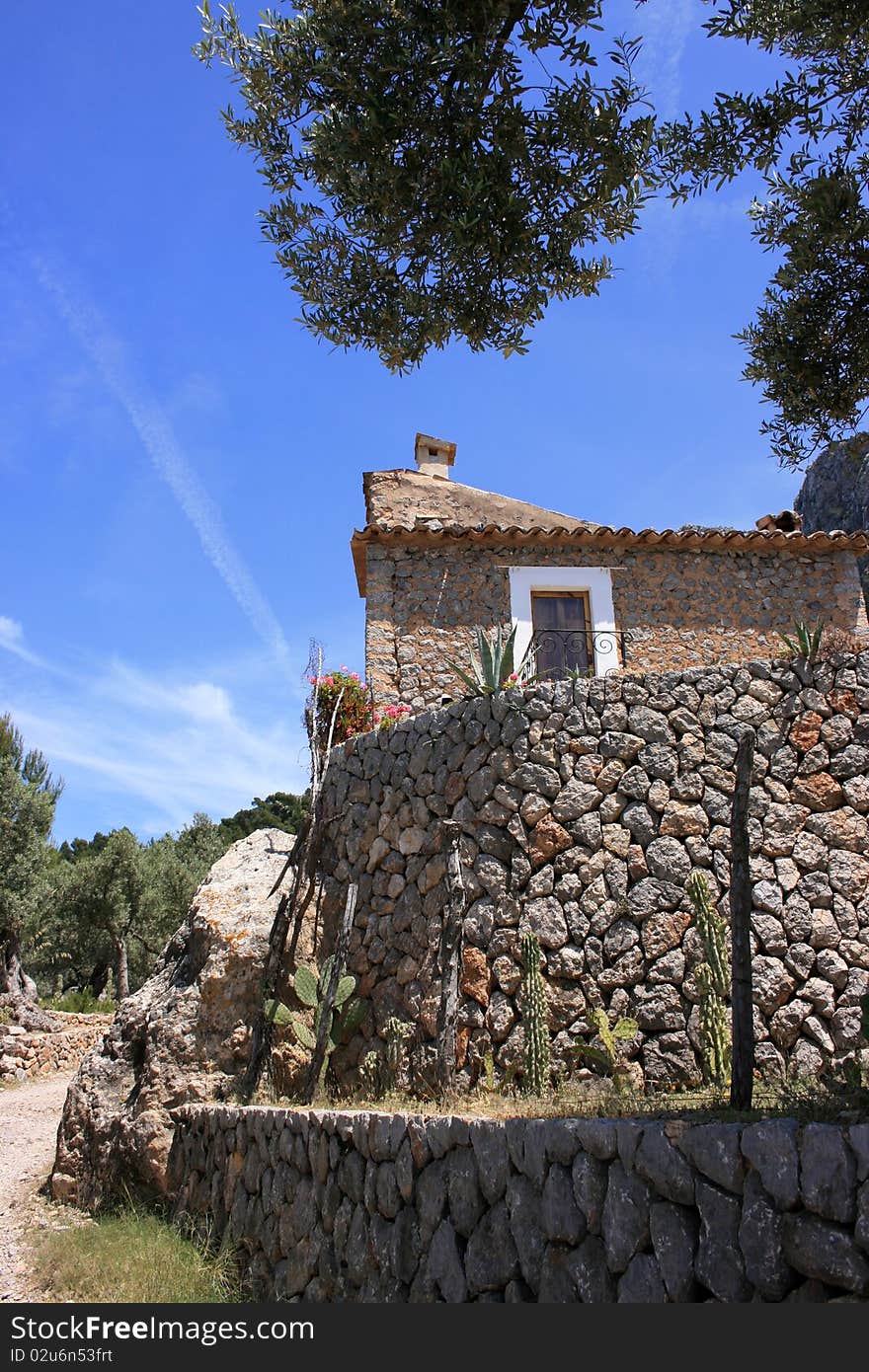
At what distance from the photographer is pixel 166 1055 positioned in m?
8.21

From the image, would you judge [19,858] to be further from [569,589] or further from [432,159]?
[432,159]

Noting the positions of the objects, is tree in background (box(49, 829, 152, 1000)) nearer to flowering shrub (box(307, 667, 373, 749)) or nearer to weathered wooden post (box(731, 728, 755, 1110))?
flowering shrub (box(307, 667, 373, 749))

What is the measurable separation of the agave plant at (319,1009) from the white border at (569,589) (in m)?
5.00

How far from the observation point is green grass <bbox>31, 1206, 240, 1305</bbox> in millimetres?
5840

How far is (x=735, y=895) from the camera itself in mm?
4656

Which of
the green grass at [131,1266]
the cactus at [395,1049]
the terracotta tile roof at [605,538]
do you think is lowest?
the green grass at [131,1266]

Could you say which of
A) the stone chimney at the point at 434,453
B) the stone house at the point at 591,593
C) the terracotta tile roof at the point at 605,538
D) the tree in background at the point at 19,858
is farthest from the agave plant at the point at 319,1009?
the tree in background at the point at 19,858

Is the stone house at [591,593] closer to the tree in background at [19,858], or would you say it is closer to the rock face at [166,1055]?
the rock face at [166,1055]

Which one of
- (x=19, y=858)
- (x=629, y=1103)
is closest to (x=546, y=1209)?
(x=629, y=1103)

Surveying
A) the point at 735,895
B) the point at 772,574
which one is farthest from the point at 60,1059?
the point at 735,895

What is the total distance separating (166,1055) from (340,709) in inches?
142

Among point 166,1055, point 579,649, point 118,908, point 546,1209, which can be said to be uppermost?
point 579,649

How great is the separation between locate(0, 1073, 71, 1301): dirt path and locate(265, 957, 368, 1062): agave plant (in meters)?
2.36

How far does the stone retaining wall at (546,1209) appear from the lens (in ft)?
10.3
